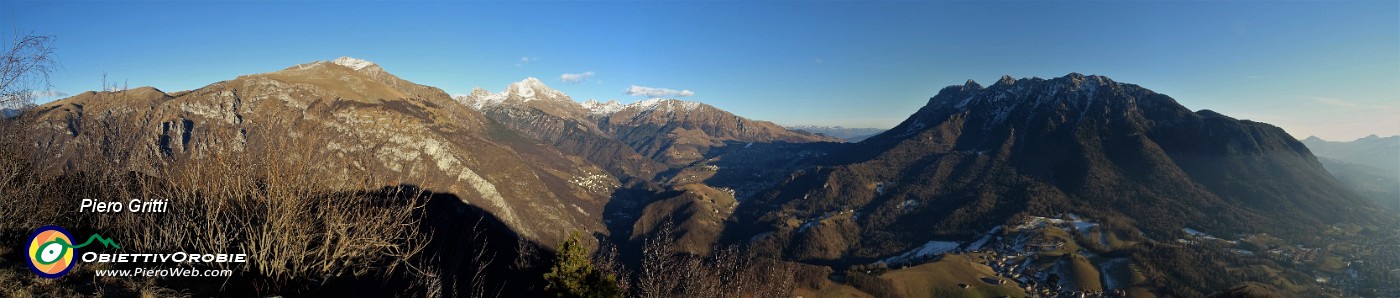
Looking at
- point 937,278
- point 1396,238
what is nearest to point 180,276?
point 937,278

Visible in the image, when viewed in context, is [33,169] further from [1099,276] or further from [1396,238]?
[1396,238]

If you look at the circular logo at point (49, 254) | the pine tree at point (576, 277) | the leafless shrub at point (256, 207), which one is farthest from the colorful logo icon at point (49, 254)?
the pine tree at point (576, 277)

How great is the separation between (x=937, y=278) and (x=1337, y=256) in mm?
148781

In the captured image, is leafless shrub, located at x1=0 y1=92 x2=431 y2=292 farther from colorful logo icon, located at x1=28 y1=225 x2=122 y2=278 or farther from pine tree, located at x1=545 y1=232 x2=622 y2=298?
pine tree, located at x1=545 y1=232 x2=622 y2=298

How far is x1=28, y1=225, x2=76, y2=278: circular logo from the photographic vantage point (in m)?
15.7

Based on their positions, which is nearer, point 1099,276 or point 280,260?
point 280,260

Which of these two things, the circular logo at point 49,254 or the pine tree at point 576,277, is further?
the pine tree at point 576,277

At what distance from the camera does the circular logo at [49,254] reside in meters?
15.7

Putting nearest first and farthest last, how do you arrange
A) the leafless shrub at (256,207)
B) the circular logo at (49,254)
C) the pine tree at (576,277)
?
the leafless shrub at (256,207) → the circular logo at (49,254) → the pine tree at (576,277)

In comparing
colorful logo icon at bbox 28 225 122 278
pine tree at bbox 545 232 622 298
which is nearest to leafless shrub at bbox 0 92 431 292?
colorful logo icon at bbox 28 225 122 278

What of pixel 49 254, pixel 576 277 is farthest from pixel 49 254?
pixel 576 277

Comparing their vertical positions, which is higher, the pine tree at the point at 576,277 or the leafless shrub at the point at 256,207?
the leafless shrub at the point at 256,207

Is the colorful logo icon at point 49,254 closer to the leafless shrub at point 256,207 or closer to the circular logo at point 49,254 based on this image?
the circular logo at point 49,254

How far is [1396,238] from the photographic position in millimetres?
192000
